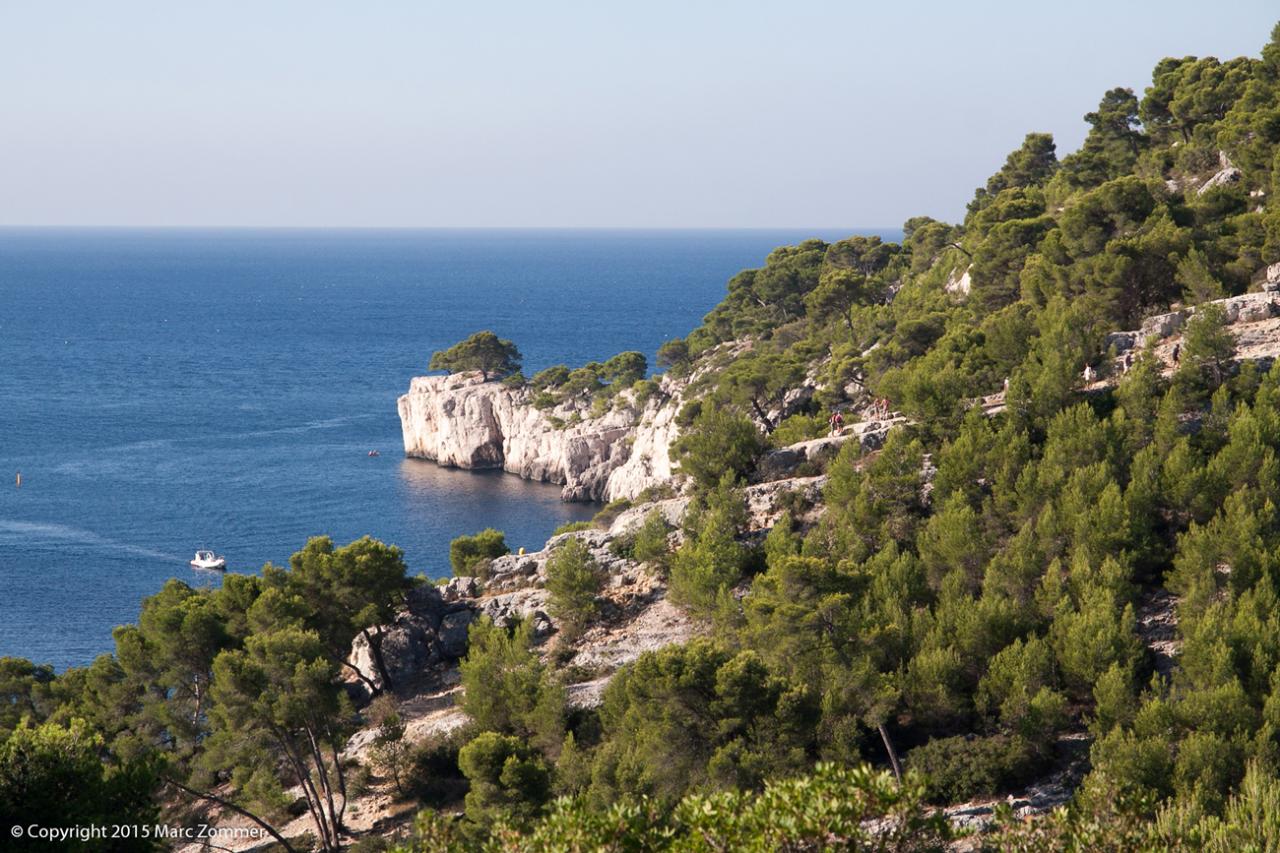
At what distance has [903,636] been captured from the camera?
30578 millimetres

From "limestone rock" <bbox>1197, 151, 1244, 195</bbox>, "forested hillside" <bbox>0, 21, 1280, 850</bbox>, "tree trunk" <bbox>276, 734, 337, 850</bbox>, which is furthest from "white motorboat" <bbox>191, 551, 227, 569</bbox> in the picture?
"limestone rock" <bbox>1197, 151, 1244, 195</bbox>

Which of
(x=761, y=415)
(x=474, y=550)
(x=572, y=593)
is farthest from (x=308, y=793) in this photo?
(x=761, y=415)

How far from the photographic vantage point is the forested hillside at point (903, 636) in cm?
1961

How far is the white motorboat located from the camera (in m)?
64.5

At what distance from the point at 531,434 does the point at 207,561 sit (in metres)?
30.9

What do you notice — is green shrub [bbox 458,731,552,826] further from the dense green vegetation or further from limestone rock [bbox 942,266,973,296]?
the dense green vegetation

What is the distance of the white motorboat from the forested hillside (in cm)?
2189

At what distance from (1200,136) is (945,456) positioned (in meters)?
31.2

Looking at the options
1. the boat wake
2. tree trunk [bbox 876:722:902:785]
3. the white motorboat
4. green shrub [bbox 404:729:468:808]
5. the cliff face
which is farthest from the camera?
the cliff face

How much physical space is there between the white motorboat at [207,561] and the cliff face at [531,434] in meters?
25.2

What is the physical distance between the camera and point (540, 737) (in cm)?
3091

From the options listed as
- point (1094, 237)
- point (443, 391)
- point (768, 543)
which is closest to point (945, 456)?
point (768, 543)

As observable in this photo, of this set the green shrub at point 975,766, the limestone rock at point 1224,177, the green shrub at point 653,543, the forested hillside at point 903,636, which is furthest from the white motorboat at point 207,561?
the limestone rock at point 1224,177

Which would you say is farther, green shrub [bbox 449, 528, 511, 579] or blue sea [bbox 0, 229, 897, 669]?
blue sea [bbox 0, 229, 897, 669]
